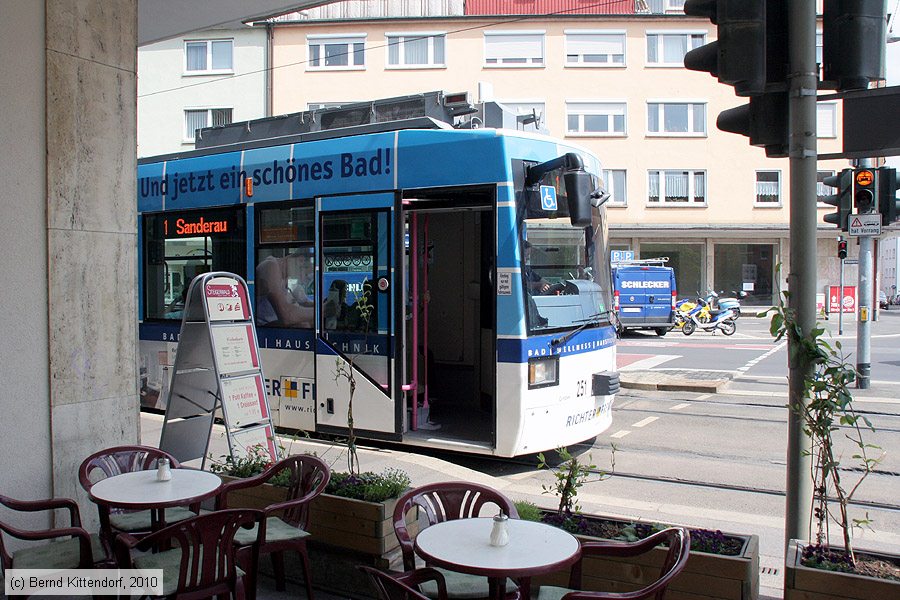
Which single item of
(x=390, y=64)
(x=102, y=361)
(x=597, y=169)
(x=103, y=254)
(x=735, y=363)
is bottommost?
(x=735, y=363)

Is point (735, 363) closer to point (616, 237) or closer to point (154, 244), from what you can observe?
point (154, 244)

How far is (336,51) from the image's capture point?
38.2 m

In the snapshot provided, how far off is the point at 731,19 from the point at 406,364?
16.3 ft

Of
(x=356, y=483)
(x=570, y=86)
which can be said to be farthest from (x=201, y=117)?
(x=356, y=483)

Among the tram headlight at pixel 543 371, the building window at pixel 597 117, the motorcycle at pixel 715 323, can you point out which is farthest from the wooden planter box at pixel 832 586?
the building window at pixel 597 117

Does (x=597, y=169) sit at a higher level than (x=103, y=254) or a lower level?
higher

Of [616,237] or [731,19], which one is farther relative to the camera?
[616,237]

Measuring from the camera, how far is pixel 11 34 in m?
4.74

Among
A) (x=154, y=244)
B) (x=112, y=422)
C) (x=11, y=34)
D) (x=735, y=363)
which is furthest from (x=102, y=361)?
(x=735, y=363)

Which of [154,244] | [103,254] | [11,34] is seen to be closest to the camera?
[11,34]

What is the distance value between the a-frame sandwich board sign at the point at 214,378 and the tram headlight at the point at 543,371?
2.46m

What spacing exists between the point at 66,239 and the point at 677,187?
118 feet

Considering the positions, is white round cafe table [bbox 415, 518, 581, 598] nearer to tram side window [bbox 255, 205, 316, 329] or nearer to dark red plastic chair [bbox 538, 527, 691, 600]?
dark red plastic chair [bbox 538, 527, 691, 600]

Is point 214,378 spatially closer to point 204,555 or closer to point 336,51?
point 204,555
